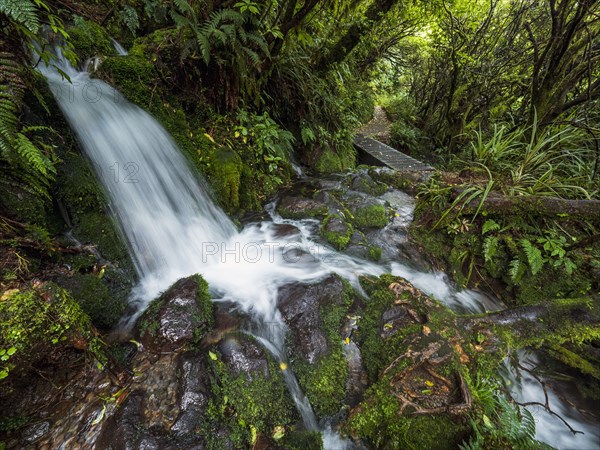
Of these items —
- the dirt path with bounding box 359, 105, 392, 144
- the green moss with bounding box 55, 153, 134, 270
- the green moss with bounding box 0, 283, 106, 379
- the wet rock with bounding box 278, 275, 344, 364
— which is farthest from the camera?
the dirt path with bounding box 359, 105, 392, 144

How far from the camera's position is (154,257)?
308cm

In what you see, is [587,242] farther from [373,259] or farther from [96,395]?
[96,395]

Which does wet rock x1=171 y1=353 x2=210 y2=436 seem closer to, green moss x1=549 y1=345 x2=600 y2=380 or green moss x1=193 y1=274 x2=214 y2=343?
green moss x1=193 y1=274 x2=214 y2=343

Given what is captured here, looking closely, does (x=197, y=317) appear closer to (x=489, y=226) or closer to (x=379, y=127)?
(x=489, y=226)

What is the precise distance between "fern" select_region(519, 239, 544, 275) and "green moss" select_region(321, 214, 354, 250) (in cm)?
207

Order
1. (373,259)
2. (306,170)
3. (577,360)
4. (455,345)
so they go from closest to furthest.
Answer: (455,345) → (577,360) → (373,259) → (306,170)

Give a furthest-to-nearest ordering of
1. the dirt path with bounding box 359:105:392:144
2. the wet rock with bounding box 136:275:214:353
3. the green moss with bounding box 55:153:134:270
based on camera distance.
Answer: the dirt path with bounding box 359:105:392:144 < the green moss with bounding box 55:153:134:270 < the wet rock with bounding box 136:275:214:353

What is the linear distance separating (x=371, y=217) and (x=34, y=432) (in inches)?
163

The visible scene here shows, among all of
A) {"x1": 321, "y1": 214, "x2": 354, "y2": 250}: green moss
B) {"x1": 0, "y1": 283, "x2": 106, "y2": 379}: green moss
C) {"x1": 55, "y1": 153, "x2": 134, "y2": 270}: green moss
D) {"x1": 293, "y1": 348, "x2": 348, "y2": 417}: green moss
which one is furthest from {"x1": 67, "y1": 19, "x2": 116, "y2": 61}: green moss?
{"x1": 293, "y1": 348, "x2": 348, "y2": 417}: green moss

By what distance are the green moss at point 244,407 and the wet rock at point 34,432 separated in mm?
970

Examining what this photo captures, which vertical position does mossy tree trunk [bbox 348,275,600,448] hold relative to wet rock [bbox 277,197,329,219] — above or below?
below

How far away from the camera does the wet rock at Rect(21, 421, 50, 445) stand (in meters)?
1.62

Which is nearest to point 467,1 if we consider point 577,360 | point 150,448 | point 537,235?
point 537,235

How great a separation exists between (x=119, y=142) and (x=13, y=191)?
1.37 meters
